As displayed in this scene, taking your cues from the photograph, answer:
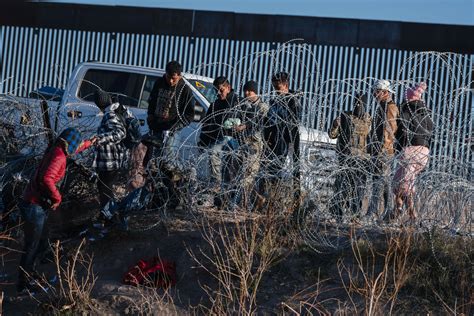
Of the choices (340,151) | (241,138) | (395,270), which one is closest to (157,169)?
(241,138)

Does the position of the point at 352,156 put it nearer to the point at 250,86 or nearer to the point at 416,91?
the point at 416,91

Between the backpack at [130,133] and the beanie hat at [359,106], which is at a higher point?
the beanie hat at [359,106]

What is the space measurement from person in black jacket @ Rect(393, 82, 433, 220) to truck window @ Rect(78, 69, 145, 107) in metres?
4.38

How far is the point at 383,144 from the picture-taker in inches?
400

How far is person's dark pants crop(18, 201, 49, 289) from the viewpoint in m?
10.1

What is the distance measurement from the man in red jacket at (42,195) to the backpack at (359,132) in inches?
103

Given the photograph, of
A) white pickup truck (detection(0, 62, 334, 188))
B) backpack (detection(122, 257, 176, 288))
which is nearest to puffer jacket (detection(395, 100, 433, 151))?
white pickup truck (detection(0, 62, 334, 188))

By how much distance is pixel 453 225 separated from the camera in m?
9.51

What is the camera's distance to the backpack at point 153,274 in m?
10.1

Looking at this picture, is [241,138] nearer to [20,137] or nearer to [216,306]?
[216,306]

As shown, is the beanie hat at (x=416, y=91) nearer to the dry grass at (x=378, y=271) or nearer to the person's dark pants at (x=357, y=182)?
the person's dark pants at (x=357, y=182)

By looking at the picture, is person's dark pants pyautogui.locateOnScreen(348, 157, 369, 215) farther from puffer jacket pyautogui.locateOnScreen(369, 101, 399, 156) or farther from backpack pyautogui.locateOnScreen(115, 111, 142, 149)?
backpack pyautogui.locateOnScreen(115, 111, 142, 149)

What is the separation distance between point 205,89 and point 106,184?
120 inches

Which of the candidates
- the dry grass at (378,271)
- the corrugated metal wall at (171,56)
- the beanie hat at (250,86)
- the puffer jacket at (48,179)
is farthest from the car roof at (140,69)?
the dry grass at (378,271)
